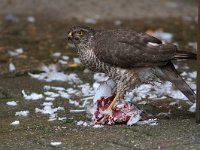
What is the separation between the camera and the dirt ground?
16.1ft

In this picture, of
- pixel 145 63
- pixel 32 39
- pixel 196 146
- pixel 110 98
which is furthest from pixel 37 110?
pixel 32 39

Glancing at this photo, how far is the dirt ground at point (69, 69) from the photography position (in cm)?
491

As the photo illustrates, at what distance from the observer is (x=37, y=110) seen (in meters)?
A: 6.05

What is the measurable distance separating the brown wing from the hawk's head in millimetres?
106

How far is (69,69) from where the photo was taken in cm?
794

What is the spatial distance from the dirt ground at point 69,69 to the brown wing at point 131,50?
549 millimetres

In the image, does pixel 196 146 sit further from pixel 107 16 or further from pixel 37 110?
pixel 107 16

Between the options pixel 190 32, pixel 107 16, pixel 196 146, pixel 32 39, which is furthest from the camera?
pixel 107 16

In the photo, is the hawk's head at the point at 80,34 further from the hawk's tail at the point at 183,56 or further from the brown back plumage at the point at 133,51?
the hawk's tail at the point at 183,56

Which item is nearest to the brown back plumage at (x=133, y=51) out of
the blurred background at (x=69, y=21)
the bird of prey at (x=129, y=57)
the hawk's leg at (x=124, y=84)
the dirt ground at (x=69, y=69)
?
the bird of prey at (x=129, y=57)

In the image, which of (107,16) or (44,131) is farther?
(107,16)

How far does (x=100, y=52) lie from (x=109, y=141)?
97 cm

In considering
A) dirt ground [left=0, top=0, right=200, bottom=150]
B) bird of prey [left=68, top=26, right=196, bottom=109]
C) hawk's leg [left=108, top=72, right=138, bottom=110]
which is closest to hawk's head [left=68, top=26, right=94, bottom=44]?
bird of prey [left=68, top=26, right=196, bottom=109]

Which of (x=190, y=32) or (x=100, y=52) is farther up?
(x=100, y=52)
